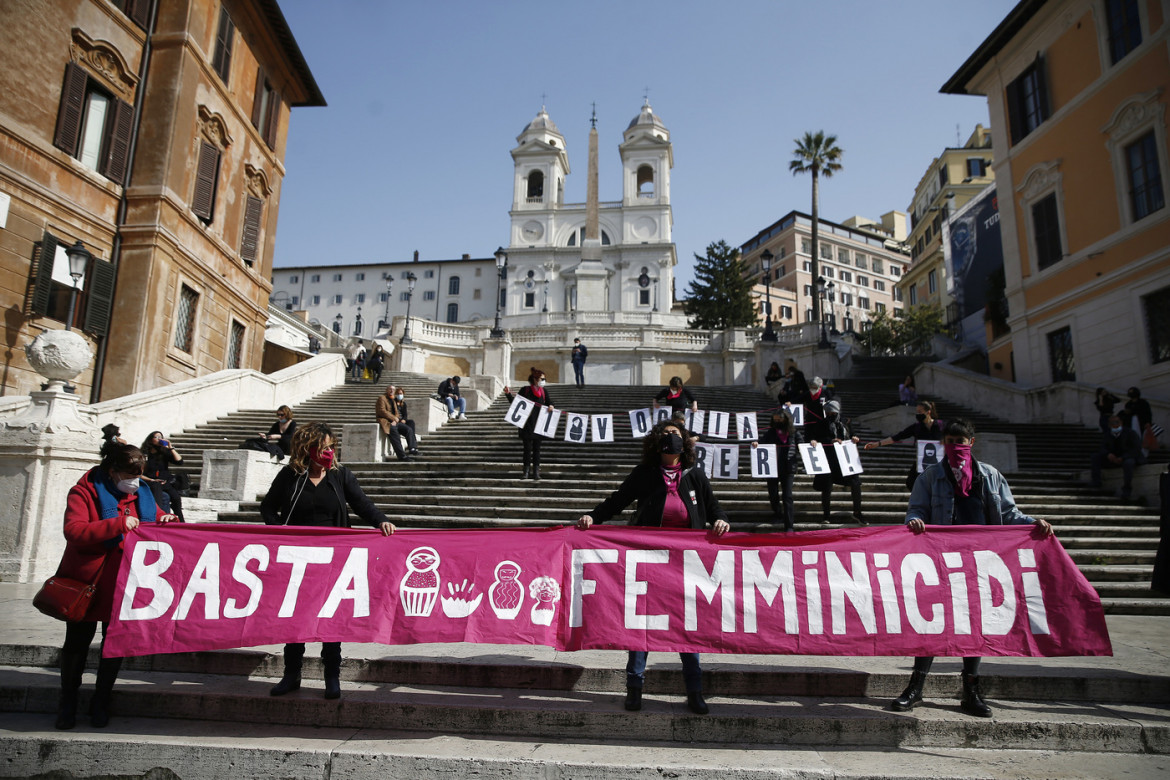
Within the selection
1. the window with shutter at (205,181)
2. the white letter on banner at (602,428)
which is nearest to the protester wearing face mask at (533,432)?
the white letter on banner at (602,428)

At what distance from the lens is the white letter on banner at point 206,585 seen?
16.6 feet

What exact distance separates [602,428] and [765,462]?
194 inches

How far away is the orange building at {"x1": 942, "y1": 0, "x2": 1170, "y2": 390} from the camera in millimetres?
17750

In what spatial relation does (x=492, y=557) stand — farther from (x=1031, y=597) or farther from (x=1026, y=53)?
(x=1026, y=53)

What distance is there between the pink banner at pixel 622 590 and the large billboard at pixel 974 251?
118ft

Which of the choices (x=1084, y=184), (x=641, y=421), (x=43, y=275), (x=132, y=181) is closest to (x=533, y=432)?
(x=641, y=421)

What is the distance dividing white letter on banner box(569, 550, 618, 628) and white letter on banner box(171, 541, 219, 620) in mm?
2570

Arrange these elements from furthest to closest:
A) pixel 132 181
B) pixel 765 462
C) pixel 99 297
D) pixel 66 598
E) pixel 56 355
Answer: pixel 132 181 < pixel 99 297 < pixel 765 462 < pixel 56 355 < pixel 66 598

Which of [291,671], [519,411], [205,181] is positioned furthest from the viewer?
[205,181]

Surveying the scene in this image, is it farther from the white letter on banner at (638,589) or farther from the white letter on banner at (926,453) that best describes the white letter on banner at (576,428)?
the white letter on banner at (638,589)

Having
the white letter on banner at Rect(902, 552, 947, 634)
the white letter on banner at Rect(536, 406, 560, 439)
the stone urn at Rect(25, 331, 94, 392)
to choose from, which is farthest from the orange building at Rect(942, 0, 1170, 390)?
the stone urn at Rect(25, 331, 94, 392)

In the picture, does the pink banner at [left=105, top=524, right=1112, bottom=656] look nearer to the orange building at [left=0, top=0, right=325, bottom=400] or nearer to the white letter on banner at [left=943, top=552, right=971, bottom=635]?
the white letter on banner at [left=943, top=552, right=971, bottom=635]

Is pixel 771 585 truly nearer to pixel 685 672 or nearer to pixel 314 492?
pixel 685 672

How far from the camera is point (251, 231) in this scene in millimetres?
24641
